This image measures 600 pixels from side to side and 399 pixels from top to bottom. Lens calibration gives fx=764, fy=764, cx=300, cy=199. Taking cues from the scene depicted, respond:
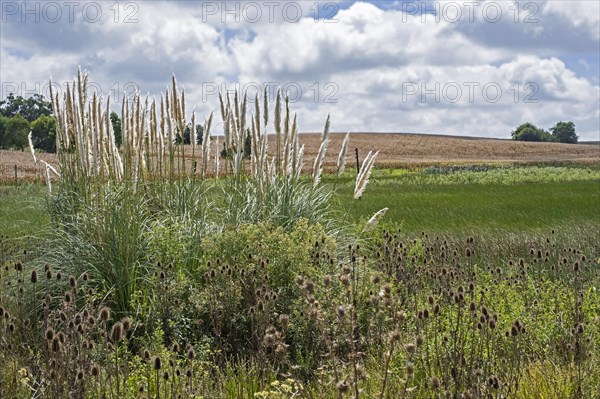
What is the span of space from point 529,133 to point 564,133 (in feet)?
36.3

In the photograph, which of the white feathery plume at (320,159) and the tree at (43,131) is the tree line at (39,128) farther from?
the white feathery plume at (320,159)

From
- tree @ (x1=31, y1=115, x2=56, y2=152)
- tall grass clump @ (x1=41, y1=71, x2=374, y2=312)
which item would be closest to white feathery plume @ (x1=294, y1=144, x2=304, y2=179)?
tall grass clump @ (x1=41, y1=71, x2=374, y2=312)

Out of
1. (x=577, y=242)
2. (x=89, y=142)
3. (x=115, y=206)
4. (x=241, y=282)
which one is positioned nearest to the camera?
(x=241, y=282)

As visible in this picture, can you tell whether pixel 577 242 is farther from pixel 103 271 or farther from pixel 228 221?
pixel 103 271

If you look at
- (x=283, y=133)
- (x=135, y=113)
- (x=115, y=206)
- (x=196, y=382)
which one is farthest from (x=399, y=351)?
(x=135, y=113)

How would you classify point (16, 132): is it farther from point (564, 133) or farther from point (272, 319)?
point (564, 133)

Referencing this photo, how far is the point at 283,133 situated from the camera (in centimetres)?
1009

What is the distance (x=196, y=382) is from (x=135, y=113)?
5.27 m

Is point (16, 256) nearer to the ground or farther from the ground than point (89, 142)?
nearer to the ground

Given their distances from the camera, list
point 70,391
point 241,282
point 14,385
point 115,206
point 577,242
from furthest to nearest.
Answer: point 577,242 → point 115,206 → point 241,282 → point 14,385 → point 70,391

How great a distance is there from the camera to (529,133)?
Result: 459 feet

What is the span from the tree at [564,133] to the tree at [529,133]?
8.24ft

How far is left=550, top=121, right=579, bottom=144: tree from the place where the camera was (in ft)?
481

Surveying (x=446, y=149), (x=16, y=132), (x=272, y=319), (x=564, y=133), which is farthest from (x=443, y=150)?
(x=272, y=319)
